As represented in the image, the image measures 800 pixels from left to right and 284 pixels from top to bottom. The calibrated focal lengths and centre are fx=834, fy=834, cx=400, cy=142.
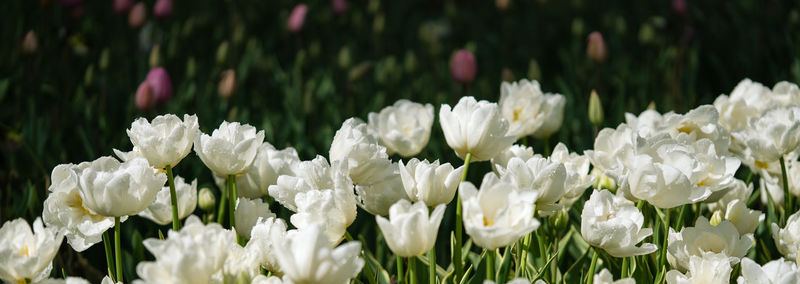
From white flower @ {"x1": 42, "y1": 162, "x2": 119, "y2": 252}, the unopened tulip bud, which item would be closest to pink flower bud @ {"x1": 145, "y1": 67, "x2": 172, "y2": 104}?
the unopened tulip bud

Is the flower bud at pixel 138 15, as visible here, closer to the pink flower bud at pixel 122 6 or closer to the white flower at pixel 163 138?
the pink flower bud at pixel 122 6

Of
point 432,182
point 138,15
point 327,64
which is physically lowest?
point 327,64

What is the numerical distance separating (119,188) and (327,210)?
0.28m

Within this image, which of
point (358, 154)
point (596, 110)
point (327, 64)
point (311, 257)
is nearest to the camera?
point (311, 257)

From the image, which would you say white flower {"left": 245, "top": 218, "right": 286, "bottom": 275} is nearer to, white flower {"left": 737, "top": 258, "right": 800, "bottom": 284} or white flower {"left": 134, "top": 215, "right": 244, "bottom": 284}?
white flower {"left": 134, "top": 215, "right": 244, "bottom": 284}

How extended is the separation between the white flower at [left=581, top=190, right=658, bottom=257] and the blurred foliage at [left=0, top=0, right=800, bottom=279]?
90 cm

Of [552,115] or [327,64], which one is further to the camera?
[327,64]

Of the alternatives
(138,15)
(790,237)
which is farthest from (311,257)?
(138,15)

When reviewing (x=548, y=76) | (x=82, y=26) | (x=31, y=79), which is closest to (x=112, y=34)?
(x=82, y=26)

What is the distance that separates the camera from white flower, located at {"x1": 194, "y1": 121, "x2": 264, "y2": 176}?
1.25 metres

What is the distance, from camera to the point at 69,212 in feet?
4.10

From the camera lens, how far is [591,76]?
3.37 meters

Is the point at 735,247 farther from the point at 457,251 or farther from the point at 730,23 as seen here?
the point at 730,23

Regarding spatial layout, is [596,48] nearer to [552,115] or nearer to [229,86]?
[552,115]
